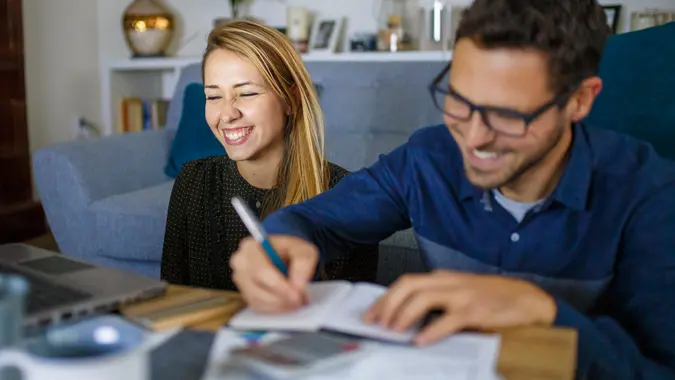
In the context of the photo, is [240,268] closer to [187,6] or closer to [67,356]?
[67,356]

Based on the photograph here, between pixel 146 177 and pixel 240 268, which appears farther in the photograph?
pixel 146 177

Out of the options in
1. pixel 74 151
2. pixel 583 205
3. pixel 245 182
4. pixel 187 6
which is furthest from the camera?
Answer: pixel 187 6

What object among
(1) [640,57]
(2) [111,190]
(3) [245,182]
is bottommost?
(2) [111,190]

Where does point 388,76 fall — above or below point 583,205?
above

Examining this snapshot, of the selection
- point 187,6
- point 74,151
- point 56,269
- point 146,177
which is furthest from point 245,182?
point 187,6

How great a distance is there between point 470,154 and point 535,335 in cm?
29

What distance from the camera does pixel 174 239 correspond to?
1.60 metres

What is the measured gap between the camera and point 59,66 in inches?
138

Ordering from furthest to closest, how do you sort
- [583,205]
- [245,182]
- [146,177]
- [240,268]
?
[146,177] < [245,182] < [583,205] < [240,268]

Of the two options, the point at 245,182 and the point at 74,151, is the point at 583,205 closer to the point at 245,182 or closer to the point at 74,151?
the point at 245,182

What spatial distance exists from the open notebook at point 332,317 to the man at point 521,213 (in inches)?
0.7

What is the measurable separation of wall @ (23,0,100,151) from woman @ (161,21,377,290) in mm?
2099

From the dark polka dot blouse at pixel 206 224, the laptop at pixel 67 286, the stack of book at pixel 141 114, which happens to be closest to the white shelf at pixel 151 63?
the stack of book at pixel 141 114

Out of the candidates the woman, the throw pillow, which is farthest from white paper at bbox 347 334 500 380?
the throw pillow
